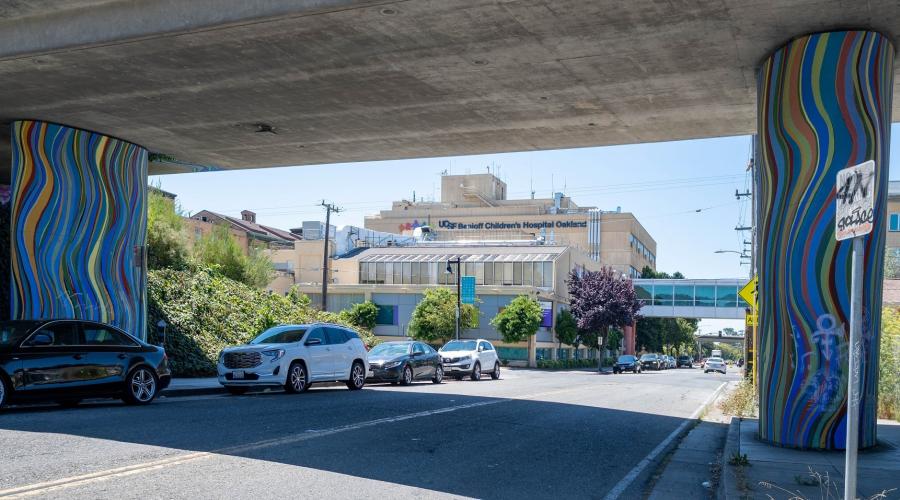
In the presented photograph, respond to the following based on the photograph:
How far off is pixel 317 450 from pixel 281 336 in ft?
34.0

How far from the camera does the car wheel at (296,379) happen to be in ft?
62.6

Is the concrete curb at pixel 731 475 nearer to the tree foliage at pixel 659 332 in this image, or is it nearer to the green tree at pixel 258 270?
the green tree at pixel 258 270

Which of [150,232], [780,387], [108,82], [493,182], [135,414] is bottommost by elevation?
[135,414]

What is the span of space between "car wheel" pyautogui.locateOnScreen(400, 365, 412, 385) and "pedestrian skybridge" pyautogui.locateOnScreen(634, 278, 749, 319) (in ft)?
191

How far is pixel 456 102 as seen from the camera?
54.0 feet

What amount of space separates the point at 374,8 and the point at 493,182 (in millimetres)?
114500

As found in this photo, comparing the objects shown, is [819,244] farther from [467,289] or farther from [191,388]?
[467,289]

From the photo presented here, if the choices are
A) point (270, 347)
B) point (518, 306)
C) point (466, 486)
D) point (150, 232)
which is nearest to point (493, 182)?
Answer: point (518, 306)

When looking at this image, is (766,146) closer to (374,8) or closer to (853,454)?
(374,8)

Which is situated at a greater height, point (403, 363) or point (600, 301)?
point (600, 301)

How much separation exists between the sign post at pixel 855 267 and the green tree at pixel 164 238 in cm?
2737

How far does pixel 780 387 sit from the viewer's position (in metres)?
11.3

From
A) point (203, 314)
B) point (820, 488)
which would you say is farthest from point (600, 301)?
point (820, 488)

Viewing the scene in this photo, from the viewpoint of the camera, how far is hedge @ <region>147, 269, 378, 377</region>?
25.2 meters
